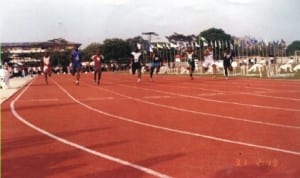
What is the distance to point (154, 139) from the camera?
332 inches

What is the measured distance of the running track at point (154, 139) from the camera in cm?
627

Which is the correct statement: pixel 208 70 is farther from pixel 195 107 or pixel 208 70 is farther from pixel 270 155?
pixel 270 155

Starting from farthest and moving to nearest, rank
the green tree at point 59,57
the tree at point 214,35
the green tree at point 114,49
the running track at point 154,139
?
1. the tree at point 214,35
2. the green tree at point 59,57
3. the green tree at point 114,49
4. the running track at point 154,139

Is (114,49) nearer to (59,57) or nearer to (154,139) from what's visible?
(59,57)

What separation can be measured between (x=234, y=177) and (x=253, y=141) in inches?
94.5

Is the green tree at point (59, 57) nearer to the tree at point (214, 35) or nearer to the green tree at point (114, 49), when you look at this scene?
the green tree at point (114, 49)

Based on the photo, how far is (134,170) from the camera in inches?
244

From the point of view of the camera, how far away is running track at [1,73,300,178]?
6.27 metres

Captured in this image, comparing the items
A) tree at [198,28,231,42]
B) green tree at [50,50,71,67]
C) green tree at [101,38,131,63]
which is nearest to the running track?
green tree at [101,38,131,63]

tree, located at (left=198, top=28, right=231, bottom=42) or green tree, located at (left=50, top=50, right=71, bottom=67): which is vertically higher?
tree, located at (left=198, top=28, right=231, bottom=42)

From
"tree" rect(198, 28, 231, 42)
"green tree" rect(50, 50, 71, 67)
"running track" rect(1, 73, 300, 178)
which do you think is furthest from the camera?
"tree" rect(198, 28, 231, 42)

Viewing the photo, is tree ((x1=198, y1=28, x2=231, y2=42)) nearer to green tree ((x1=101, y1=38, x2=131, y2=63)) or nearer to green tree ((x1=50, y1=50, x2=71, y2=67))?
green tree ((x1=101, y1=38, x2=131, y2=63))

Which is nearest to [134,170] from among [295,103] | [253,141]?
[253,141]

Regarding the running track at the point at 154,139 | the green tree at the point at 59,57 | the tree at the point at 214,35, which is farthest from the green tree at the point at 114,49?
the running track at the point at 154,139
